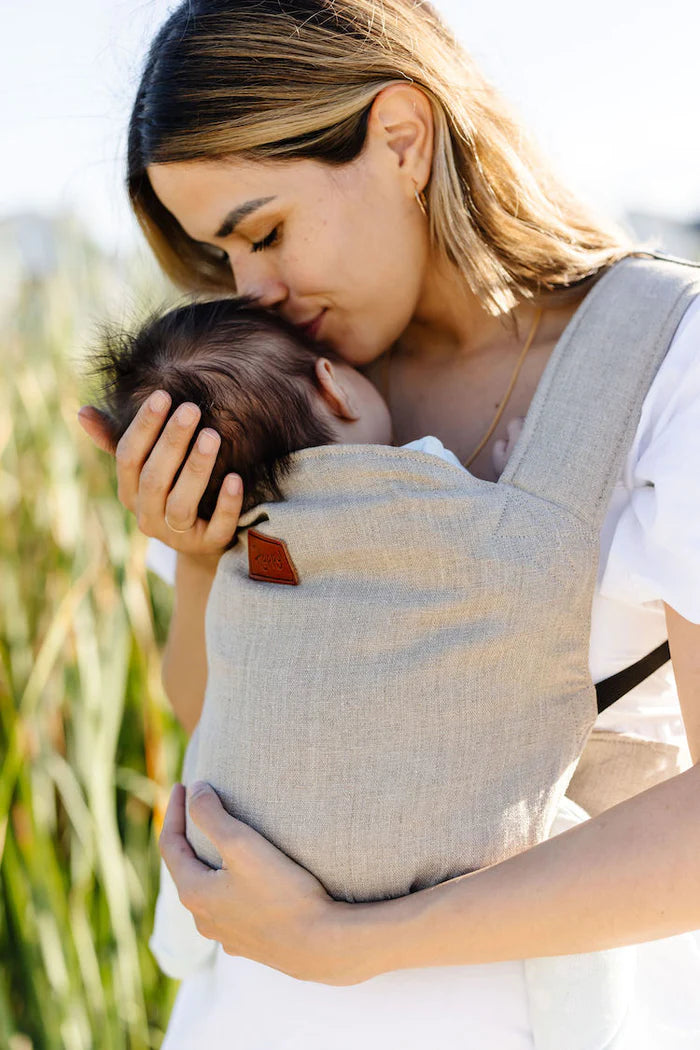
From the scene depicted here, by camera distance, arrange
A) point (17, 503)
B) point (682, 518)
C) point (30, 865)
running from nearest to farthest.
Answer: point (682, 518) < point (30, 865) < point (17, 503)

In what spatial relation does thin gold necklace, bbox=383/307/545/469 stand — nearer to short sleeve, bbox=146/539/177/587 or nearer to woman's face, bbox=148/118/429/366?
woman's face, bbox=148/118/429/366

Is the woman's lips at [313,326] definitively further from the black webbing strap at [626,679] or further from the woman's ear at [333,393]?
the black webbing strap at [626,679]

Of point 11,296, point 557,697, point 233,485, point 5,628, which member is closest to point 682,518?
point 557,697

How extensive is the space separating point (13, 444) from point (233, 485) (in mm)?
1305

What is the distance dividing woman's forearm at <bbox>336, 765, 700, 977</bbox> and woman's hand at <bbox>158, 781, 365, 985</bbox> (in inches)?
1.4

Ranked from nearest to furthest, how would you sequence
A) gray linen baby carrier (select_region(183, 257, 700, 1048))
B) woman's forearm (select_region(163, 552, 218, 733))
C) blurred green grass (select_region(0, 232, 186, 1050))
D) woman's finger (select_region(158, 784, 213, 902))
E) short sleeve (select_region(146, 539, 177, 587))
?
1. gray linen baby carrier (select_region(183, 257, 700, 1048))
2. woman's finger (select_region(158, 784, 213, 902))
3. woman's forearm (select_region(163, 552, 218, 733))
4. short sleeve (select_region(146, 539, 177, 587))
5. blurred green grass (select_region(0, 232, 186, 1050))

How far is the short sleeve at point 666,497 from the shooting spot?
41.5 inches

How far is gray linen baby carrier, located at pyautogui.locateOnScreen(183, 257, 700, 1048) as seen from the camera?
43.9 inches

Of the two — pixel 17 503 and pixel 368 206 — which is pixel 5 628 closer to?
pixel 17 503

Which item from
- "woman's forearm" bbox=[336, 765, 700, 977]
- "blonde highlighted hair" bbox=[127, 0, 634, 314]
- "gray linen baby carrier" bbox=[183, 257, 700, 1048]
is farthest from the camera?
"blonde highlighted hair" bbox=[127, 0, 634, 314]

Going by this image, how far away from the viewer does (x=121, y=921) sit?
6.84 ft

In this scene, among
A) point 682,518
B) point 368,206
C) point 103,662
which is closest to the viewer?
point 682,518

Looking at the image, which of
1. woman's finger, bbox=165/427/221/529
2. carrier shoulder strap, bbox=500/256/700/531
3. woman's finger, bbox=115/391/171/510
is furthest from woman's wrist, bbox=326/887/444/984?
woman's finger, bbox=115/391/171/510

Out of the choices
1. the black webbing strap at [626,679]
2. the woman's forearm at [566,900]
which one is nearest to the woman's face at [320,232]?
the black webbing strap at [626,679]
